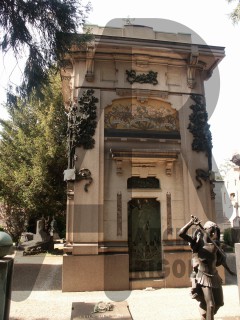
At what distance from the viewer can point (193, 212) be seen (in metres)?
10.0

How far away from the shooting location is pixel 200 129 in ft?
34.7

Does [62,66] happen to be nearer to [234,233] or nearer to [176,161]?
[176,161]

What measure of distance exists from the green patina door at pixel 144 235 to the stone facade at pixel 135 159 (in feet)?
0.11

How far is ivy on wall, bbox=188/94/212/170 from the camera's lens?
1048 centimetres

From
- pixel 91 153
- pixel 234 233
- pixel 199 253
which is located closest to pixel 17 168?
pixel 91 153

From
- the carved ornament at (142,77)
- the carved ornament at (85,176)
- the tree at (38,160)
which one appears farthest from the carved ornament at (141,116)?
the tree at (38,160)

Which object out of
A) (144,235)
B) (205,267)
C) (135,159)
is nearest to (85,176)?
(135,159)

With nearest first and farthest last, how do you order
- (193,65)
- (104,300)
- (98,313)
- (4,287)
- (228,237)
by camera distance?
1. (4,287)
2. (98,313)
3. (104,300)
4. (193,65)
5. (228,237)

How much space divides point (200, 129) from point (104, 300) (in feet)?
20.9

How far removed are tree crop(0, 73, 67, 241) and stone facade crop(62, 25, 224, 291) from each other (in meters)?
7.96

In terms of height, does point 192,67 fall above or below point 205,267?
above

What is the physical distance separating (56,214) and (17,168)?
3962 millimetres

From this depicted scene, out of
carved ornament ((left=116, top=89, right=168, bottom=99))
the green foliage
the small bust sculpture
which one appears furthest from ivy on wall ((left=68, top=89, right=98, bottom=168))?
the green foliage

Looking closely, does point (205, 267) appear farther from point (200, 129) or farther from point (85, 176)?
point (200, 129)
